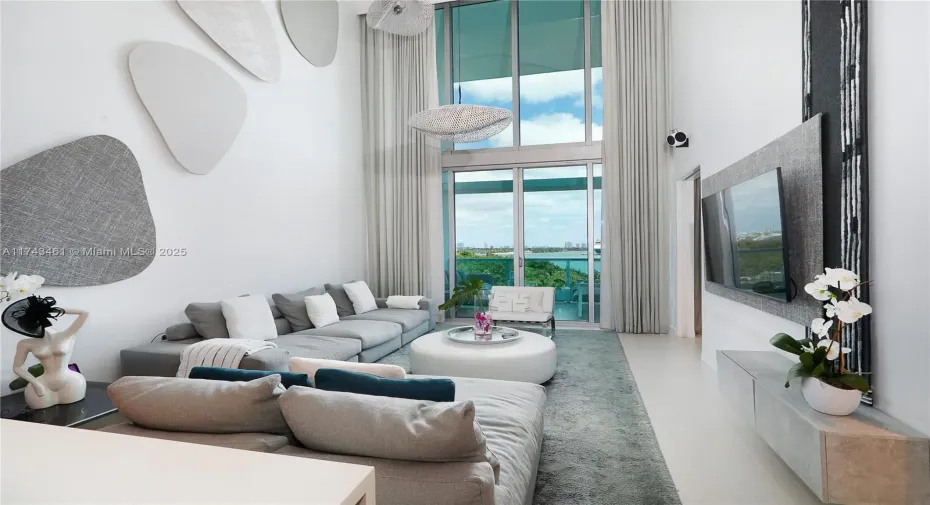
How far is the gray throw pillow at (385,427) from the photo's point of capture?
4.32ft

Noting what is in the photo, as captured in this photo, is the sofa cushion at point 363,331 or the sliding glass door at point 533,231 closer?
the sofa cushion at point 363,331

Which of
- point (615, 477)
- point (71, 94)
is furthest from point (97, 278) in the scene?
point (615, 477)

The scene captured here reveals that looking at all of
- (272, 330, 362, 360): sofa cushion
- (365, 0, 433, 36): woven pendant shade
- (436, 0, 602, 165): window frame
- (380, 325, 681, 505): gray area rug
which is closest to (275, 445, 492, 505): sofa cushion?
(380, 325, 681, 505): gray area rug

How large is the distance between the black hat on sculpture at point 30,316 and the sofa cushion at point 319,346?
1.40 meters

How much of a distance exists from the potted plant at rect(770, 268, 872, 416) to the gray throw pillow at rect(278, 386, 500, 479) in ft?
4.61

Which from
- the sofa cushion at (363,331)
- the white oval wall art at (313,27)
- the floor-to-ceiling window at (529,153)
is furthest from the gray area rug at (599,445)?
the white oval wall art at (313,27)

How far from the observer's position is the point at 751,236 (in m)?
3.04

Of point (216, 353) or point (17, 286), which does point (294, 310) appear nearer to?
point (216, 353)

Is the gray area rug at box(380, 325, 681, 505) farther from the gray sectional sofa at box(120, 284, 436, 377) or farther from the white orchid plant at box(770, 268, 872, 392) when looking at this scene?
the white orchid plant at box(770, 268, 872, 392)

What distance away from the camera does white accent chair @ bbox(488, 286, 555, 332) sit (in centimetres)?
543

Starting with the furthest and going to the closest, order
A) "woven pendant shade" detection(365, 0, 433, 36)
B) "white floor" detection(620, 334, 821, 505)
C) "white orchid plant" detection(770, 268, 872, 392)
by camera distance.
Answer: "woven pendant shade" detection(365, 0, 433, 36) → "white floor" detection(620, 334, 821, 505) → "white orchid plant" detection(770, 268, 872, 392)

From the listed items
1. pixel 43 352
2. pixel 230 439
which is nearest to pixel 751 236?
pixel 230 439

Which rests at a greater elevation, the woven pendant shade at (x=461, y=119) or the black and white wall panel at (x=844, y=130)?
the woven pendant shade at (x=461, y=119)

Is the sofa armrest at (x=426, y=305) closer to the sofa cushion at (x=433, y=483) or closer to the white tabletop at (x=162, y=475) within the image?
the sofa cushion at (x=433, y=483)
